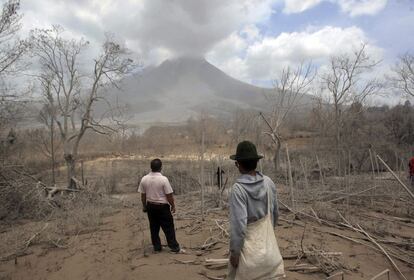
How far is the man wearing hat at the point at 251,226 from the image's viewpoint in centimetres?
326

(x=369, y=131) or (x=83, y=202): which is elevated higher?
(x=369, y=131)

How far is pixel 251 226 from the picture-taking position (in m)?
3.38

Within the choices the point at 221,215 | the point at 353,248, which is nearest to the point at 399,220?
the point at 353,248

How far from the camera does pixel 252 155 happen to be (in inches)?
138

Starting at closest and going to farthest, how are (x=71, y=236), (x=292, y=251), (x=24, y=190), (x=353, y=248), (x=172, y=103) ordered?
(x=292, y=251)
(x=353, y=248)
(x=71, y=236)
(x=24, y=190)
(x=172, y=103)

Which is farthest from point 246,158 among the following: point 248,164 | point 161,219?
point 161,219

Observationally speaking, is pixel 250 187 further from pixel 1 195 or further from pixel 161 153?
pixel 161 153

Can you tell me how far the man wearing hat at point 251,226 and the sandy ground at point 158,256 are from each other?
9.10 ft

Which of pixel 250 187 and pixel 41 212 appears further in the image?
pixel 41 212

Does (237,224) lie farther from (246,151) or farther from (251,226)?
(246,151)

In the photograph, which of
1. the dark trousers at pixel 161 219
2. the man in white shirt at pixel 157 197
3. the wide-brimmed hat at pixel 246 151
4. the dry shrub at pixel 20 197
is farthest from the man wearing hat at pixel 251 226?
the dry shrub at pixel 20 197

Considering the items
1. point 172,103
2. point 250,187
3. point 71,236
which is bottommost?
point 71,236

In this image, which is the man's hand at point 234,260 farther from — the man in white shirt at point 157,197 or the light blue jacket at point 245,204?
the man in white shirt at point 157,197

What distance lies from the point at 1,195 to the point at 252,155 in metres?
11.6
